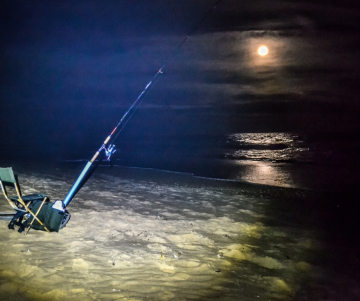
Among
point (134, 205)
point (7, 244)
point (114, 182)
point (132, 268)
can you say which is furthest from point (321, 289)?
point (114, 182)

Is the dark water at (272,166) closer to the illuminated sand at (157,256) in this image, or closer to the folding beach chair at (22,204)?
the illuminated sand at (157,256)

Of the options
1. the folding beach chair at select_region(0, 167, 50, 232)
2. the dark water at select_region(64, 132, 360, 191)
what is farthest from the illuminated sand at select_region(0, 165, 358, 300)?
the dark water at select_region(64, 132, 360, 191)

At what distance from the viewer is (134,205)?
578cm

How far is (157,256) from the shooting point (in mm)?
3691

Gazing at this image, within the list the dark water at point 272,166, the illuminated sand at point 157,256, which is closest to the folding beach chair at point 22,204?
the illuminated sand at point 157,256

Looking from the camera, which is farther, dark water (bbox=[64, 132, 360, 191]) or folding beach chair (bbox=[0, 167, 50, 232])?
dark water (bbox=[64, 132, 360, 191])

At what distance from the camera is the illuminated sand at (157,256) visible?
9.65ft

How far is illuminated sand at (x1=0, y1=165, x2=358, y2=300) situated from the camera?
9.65ft

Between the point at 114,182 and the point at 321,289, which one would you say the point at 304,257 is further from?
the point at 114,182

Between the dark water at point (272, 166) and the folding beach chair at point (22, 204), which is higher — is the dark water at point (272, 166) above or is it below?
above

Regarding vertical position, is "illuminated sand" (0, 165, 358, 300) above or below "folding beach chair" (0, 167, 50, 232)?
below

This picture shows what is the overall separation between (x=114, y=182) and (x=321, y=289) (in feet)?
20.4

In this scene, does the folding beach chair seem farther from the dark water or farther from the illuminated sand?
the dark water

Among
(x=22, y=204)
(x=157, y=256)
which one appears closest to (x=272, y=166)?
(x=157, y=256)
